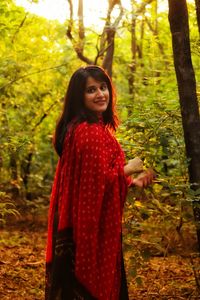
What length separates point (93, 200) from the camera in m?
2.48

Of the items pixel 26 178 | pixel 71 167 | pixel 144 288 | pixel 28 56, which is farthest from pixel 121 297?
pixel 26 178

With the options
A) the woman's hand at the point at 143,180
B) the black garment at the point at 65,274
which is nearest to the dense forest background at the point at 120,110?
the woman's hand at the point at 143,180

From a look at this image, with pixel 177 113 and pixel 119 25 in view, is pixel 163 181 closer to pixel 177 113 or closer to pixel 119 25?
pixel 177 113

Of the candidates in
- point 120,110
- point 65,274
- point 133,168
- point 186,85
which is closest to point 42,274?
point 120,110

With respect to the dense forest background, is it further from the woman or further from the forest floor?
the woman

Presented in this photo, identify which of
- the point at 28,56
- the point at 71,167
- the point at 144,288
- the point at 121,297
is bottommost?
the point at 144,288

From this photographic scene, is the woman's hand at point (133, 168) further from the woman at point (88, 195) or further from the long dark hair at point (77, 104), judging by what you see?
the long dark hair at point (77, 104)

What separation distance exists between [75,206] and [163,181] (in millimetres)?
814

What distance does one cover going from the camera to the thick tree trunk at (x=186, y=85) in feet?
10.3

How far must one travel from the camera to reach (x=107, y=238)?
2561mm

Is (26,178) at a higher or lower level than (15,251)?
higher

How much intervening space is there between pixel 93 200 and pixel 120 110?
2.24 meters

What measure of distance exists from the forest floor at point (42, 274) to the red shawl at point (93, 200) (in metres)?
0.74

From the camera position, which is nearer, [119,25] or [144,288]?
[144,288]
